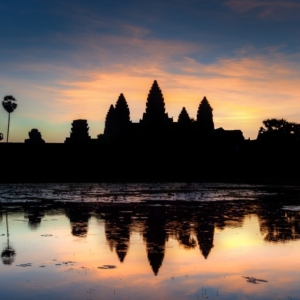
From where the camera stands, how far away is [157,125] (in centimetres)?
9925

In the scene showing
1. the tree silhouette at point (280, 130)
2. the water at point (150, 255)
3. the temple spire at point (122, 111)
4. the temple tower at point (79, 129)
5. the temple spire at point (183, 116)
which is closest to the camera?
the water at point (150, 255)

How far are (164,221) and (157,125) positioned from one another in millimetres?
79073

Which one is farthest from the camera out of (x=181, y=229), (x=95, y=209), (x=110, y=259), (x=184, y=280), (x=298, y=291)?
(x=95, y=209)

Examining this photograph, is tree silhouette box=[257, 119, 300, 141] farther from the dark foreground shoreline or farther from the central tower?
the central tower

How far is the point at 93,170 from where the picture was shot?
259 ft

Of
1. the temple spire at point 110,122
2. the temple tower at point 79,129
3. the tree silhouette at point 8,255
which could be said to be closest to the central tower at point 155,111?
the temple spire at point 110,122

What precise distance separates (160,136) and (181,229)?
78.6 m

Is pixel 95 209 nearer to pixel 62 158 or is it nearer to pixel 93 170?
pixel 93 170

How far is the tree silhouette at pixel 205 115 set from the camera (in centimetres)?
11339

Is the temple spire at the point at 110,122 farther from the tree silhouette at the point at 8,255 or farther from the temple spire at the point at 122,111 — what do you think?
the tree silhouette at the point at 8,255

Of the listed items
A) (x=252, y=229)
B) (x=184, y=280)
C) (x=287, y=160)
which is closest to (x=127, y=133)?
(x=287, y=160)

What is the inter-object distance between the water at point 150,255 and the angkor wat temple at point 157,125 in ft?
237

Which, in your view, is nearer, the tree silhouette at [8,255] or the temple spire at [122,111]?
the tree silhouette at [8,255]

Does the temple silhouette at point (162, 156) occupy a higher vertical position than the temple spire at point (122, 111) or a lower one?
lower
